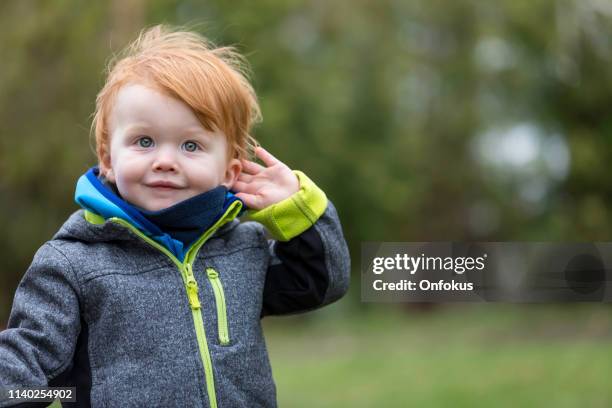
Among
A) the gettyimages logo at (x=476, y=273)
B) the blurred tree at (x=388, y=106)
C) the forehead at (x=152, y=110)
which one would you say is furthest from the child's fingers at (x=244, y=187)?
the blurred tree at (x=388, y=106)

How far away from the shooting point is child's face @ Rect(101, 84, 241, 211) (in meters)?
1.99

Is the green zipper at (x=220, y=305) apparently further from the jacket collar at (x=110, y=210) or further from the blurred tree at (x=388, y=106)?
the blurred tree at (x=388, y=106)

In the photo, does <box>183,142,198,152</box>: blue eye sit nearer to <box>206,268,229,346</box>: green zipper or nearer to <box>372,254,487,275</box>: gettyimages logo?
<box>206,268,229,346</box>: green zipper

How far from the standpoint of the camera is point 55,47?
9.71 metres

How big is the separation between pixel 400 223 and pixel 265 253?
15243 mm

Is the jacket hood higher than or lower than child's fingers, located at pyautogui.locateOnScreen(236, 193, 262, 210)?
lower

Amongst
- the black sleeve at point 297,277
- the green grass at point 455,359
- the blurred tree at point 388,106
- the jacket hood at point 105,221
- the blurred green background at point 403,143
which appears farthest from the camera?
the blurred tree at point 388,106

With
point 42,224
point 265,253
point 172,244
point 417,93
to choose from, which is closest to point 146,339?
point 172,244

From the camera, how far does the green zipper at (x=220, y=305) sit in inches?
76.9

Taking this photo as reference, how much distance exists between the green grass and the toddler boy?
3.72m

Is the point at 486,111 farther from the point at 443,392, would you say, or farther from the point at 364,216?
the point at 443,392

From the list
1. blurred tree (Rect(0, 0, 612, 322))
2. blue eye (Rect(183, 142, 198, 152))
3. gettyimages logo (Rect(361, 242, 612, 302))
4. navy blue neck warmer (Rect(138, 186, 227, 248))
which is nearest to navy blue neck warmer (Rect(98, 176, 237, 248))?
navy blue neck warmer (Rect(138, 186, 227, 248))

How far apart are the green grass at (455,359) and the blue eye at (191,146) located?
12.9 ft

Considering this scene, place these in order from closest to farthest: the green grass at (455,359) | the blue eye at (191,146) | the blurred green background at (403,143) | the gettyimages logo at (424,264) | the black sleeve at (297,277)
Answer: the blue eye at (191,146)
the black sleeve at (297,277)
the gettyimages logo at (424,264)
the green grass at (455,359)
the blurred green background at (403,143)
